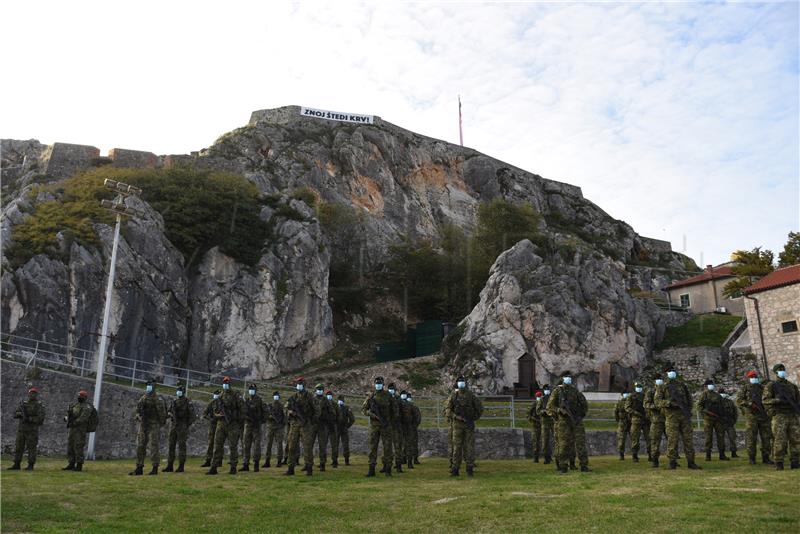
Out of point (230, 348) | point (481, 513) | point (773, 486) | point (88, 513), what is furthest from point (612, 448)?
point (230, 348)

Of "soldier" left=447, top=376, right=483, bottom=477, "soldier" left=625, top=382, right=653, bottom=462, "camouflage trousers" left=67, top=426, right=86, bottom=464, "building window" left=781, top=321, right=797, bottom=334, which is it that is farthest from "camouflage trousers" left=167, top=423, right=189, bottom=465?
"building window" left=781, top=321, right=797, bottom=334

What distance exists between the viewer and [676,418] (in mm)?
13688

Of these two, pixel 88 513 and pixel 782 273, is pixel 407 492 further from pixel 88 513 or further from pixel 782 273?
pixel 782 273

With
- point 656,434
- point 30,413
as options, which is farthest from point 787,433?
point 30,413

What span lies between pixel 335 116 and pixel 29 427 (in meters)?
57.3

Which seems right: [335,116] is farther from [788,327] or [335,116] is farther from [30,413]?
[30,413]

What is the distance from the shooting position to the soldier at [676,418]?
13.5 m

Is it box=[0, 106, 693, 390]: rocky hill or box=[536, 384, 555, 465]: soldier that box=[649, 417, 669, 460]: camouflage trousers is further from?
box=[0, 106, 693, 390]: rocky hill

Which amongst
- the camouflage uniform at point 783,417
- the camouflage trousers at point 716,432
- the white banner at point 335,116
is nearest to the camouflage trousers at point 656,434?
the camouflage trousers at point 716,432

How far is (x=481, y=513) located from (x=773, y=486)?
490 centimetres

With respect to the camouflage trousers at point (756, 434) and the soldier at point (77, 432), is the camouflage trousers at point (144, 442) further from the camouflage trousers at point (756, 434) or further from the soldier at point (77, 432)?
the camouflage trousers at point (756, 434)

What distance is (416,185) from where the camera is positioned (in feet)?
235

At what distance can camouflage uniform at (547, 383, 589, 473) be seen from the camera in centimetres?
1362

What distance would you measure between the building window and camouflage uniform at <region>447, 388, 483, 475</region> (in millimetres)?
25530
